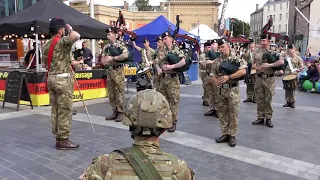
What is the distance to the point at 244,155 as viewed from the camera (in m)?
5.54

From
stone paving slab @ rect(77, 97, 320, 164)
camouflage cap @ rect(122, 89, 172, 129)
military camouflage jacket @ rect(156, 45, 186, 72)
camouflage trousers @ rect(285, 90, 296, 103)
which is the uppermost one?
military camouflage jacket @ rect(156, 45, 186, 72)

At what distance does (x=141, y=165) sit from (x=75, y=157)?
390cm

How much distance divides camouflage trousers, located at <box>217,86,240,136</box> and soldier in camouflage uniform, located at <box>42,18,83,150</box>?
281 cm

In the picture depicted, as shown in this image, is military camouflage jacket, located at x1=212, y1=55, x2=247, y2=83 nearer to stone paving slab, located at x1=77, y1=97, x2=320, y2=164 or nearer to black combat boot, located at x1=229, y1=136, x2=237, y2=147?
black combat boot, located at x1=229, y1=136, x2=237, y2=147

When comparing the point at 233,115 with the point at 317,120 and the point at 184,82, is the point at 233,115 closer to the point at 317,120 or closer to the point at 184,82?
the point at 317,120

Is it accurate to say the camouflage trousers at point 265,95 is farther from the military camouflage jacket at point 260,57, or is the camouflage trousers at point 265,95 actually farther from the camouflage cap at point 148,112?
the camouflage cap at point 148,112

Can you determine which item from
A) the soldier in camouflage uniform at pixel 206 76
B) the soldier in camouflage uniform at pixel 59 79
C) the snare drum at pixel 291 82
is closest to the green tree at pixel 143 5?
→ the soldier in camouflage uniform at pixel 206 76

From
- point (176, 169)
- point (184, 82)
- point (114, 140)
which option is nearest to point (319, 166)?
point (114, 140)

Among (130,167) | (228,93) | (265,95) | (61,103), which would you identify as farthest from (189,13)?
(130,167)

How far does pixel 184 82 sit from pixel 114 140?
10711mm

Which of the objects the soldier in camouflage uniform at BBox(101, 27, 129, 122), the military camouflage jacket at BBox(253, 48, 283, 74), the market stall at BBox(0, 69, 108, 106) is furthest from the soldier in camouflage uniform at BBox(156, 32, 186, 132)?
the market stall at BBox(0, 69, 108, 106)

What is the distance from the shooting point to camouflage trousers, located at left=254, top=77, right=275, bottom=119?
7543 millimetres

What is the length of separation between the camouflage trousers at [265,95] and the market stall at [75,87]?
585cm

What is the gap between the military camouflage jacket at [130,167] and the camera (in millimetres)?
1703
